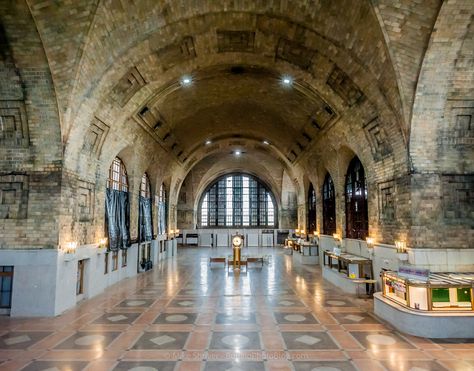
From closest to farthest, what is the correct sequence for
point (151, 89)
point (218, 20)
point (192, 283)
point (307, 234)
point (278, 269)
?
point (218, 20)
point (151, 89)
point (192, 283)
point (278, 269)
point (307, 234)

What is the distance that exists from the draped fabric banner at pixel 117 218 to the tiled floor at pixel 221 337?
7.33ft

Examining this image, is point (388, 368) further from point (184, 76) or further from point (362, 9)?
point (184, 76)

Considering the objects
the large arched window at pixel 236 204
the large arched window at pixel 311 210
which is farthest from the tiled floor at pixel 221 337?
the large arched window at pixel 236 204

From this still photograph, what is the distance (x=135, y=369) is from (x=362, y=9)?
818 centimetres

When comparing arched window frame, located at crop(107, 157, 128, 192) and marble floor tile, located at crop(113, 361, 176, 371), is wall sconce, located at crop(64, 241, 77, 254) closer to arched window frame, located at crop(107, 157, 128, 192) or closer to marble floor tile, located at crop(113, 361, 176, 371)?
arched window frame, located at crop(107, 157, 128, 192)

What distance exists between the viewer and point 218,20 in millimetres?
8414

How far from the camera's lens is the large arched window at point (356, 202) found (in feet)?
39.8

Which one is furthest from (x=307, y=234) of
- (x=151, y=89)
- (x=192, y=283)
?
(x=151, y=89)

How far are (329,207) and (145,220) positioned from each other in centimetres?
914

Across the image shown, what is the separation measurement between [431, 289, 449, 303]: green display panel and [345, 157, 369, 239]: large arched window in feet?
18.3

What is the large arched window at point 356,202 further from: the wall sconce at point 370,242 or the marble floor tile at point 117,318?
the marble floor tile at point 117,318

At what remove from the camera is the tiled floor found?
16.5ft

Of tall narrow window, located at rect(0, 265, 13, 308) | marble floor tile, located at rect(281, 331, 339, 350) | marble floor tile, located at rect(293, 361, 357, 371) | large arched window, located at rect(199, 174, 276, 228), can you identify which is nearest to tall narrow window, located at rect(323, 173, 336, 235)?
marble floor tile, located at rect(281, 331, 339, 350)

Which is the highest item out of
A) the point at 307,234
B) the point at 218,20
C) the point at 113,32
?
the point at 218,20
